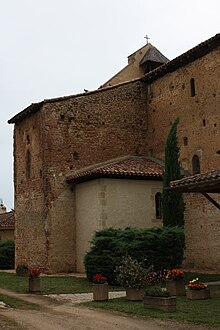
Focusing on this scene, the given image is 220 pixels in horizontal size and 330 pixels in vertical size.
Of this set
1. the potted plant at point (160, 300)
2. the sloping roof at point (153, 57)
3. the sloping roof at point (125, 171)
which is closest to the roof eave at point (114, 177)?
the sloping roof at point (125, 171)

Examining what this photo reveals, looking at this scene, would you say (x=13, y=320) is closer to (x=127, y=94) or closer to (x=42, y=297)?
(x=42, y=297)

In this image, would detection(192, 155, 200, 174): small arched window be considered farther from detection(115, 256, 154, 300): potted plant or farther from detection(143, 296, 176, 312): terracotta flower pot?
detection(143, 296, 176, 312): terracotta flower pot

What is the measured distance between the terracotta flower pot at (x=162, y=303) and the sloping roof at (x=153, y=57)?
80.1 ft

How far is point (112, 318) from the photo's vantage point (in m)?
10.9

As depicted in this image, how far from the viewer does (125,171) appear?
22.4 m

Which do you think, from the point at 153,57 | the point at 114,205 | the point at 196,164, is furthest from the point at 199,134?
the point at 153,57

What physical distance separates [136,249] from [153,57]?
64.9 feet

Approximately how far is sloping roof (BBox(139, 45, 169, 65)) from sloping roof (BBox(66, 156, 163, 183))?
11315 millimetres

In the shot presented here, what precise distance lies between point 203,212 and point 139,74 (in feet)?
49.6

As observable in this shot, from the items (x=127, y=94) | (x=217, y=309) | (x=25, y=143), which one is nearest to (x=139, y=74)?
(x=127, y=94)

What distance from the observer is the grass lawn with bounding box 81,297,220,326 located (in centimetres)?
1040

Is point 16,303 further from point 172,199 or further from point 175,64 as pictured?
point 175,64

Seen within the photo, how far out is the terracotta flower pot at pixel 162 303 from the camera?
1143 centimetres

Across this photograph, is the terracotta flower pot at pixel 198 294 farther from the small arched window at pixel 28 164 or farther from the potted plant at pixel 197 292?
the small arched window at pixel 28 164
